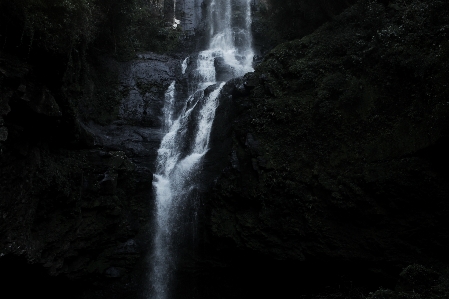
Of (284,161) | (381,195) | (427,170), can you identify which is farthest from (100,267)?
(427,170)

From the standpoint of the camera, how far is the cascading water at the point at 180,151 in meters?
13.4

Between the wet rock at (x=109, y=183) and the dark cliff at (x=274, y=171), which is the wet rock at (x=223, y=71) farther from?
the wet rock at (x=109, y=183)

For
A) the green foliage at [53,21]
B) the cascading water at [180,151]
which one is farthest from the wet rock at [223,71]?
the green foliage at [53,21]

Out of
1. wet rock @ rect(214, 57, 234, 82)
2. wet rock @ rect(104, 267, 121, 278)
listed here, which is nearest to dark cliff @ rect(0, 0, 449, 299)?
wet rock @ rect(104, 267, 121, 278)

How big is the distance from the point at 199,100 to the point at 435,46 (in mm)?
11013

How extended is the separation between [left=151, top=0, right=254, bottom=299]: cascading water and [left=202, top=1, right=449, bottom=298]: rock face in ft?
4.78

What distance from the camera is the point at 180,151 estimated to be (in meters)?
16.1

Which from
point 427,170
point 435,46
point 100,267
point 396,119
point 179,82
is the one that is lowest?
point 100,267

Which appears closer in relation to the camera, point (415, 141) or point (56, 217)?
point (415, 141)

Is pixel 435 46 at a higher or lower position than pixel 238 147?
higher

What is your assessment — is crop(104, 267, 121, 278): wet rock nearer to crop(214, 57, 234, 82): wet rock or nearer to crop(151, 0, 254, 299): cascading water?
crop(151, 0, 254, 299): cascading water

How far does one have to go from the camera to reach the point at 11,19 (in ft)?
27.5

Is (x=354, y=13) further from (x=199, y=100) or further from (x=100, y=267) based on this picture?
(x=100, y=267)

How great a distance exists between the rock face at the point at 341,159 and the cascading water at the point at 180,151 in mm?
1458
